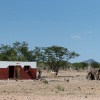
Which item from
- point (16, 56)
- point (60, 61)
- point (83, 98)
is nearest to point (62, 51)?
point (60, 61)

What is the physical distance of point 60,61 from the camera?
78.9 m

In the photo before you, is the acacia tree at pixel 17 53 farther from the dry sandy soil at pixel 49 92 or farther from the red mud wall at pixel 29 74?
the dry sandy soil at pixel 49 92

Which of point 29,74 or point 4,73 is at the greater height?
point 4,73

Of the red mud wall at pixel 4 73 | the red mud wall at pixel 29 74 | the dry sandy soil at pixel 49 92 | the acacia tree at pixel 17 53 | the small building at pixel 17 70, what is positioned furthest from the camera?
the acacia tree at pixel 17 53

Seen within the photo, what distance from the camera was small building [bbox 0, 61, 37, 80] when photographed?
176 feet

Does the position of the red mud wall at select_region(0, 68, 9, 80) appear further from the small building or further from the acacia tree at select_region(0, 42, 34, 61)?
the acacia tree at select_region(0, 42, 34, 61)

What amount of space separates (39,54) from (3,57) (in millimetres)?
8038

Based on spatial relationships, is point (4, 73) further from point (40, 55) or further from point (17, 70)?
point (40, 55)

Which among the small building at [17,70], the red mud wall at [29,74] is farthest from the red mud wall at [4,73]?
the red mud wall at [29,74]

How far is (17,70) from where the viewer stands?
180 feet

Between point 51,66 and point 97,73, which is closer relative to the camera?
point 97,73

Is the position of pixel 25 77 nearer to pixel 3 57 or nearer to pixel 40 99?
pixel 3 57

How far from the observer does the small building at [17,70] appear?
2116 inches

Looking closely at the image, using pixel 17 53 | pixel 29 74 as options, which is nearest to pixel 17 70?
pixel 29 74
